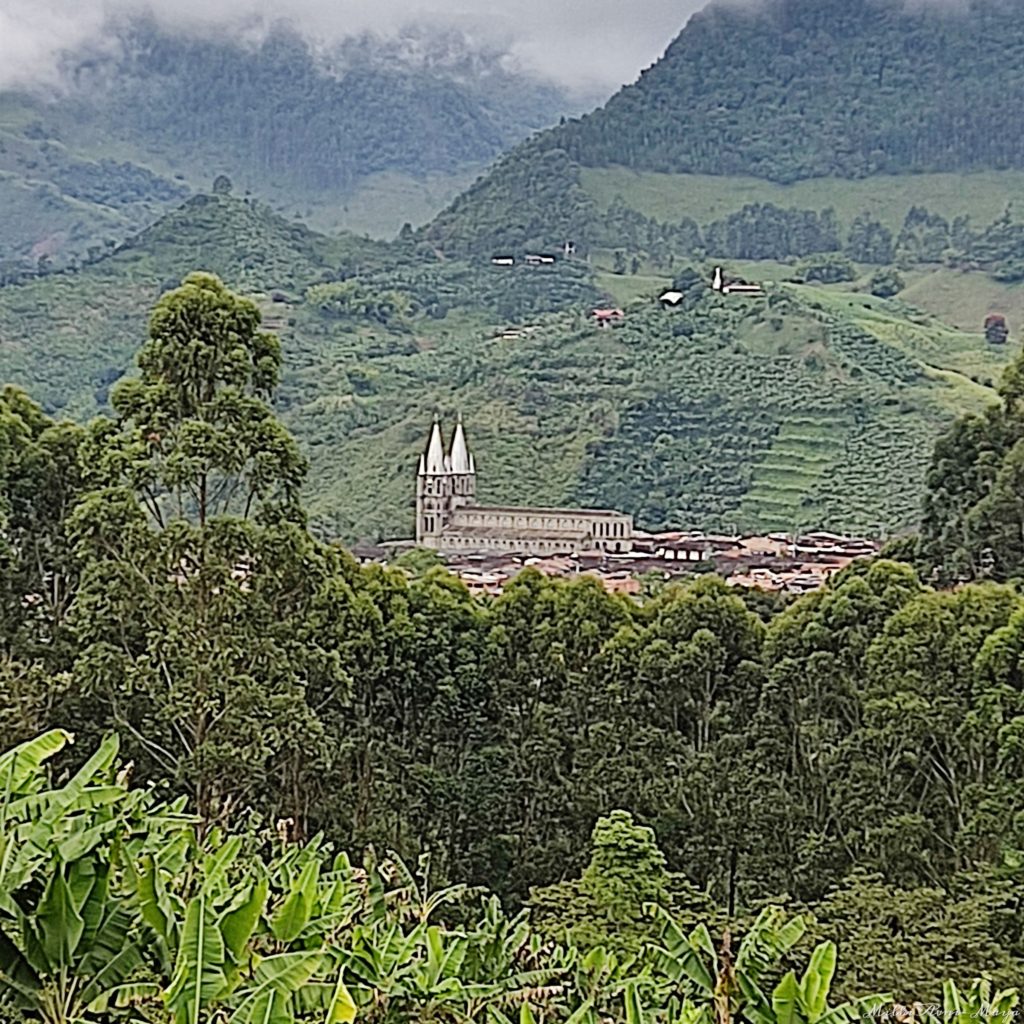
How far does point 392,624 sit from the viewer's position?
829 cm

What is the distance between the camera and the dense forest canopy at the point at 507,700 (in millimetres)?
6969

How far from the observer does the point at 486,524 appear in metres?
26.7

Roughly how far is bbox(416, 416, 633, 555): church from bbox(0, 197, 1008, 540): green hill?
1936 mm

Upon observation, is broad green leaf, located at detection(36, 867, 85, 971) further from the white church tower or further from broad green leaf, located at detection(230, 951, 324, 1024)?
the white church tower

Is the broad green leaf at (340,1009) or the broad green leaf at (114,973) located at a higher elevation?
the broad green leaf at (340,1009)

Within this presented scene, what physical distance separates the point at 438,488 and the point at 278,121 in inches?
3127

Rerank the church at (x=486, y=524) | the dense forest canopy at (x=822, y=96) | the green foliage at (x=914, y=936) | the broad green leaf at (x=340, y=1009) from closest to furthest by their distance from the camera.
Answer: the broad green leaf at (x=340, y=1009)
the green foliage at (x=914, y=936)
the church at (x=486, y=524)
the dense forest canopy at (x=822, y=96)

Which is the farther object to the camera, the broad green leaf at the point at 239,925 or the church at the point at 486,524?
the church at the point at 486,524

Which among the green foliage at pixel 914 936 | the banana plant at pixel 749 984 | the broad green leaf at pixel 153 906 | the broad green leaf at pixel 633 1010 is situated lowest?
the green foliage at pixel 914 936

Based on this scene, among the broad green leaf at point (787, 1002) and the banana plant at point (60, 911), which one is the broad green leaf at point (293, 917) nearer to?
the banana plant at point (60, 911)

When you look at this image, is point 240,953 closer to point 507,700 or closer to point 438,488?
point 507,700

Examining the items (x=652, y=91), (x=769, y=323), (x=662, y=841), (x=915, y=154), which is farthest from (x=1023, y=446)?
(x=652, y=91)

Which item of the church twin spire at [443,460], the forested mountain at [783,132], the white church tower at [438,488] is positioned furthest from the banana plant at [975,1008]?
the forested mountain at [783,132]

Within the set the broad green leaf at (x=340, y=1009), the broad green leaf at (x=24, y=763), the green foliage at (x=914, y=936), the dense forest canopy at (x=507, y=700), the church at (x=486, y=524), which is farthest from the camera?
the church at (x=486, y=524)
